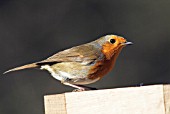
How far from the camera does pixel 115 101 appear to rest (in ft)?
12.5

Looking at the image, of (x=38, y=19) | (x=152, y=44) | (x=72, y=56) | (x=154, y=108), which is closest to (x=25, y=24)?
(x=38, y=19)

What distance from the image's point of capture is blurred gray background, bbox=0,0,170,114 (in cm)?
841

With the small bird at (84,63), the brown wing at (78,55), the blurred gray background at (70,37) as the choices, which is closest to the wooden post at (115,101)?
the small bird at (84,63)

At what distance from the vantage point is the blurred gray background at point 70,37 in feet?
27.6

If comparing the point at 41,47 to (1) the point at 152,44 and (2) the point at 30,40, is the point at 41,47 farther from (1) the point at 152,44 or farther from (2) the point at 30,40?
(1) the point at 152,44

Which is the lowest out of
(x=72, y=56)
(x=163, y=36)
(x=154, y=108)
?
(x=154, y=108)

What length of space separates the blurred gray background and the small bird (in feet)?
9.91

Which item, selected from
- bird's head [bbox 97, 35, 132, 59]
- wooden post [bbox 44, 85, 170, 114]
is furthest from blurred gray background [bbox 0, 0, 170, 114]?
wooden post [bbox 44, 85, 170, 114]

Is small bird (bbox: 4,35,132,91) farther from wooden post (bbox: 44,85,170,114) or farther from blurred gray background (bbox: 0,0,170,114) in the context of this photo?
blurred gray background (bbox: 0,0,170,114)

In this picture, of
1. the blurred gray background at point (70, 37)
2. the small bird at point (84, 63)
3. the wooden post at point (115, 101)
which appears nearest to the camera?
the wooden post at point (115, 101)

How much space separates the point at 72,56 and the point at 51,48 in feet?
12.0

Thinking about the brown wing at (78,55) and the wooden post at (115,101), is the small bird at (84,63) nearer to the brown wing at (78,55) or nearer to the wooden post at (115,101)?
the brown wing at (78,55)

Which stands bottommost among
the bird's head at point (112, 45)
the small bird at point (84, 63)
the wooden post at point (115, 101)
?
the wooden post at point (115, 101)

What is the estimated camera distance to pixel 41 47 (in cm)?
872
